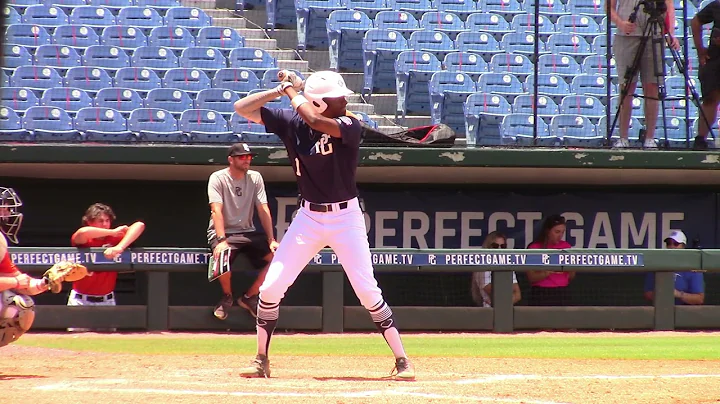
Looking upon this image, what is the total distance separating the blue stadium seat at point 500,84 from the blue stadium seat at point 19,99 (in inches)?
179

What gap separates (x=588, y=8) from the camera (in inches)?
476

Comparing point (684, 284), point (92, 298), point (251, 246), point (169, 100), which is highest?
point (169, 100)

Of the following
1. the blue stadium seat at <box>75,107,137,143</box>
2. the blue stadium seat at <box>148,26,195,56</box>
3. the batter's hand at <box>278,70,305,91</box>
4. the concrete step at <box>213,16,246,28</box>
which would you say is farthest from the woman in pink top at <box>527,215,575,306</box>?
the concrete step at <box>213,16,246,28</box>

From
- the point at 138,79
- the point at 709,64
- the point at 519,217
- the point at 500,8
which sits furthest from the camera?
the point at 500,8

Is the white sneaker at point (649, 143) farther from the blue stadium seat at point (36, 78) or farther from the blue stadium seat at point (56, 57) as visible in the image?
the blue stadium seat at point (56, 57)

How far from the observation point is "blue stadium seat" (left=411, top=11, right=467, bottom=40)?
452 inches

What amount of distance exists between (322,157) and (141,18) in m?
7.04

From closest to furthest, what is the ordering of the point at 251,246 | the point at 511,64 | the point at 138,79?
1. the point at 251,246
2. the point at 138,79
3. the point at 511,64

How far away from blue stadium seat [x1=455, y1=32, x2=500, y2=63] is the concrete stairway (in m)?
1.24

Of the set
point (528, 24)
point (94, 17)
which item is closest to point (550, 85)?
point (528, 24)

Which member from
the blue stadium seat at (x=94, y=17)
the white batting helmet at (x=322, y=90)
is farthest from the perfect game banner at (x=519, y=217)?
the white batting helmet at (x=322, y=90)

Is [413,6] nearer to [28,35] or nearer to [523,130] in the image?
[523,130]

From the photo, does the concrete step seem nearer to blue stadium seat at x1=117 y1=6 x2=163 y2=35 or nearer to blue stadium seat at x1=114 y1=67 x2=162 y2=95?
blue stadium seat at x1=117 y1=6 x2=163 y2=35

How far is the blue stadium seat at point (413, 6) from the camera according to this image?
457 inches
